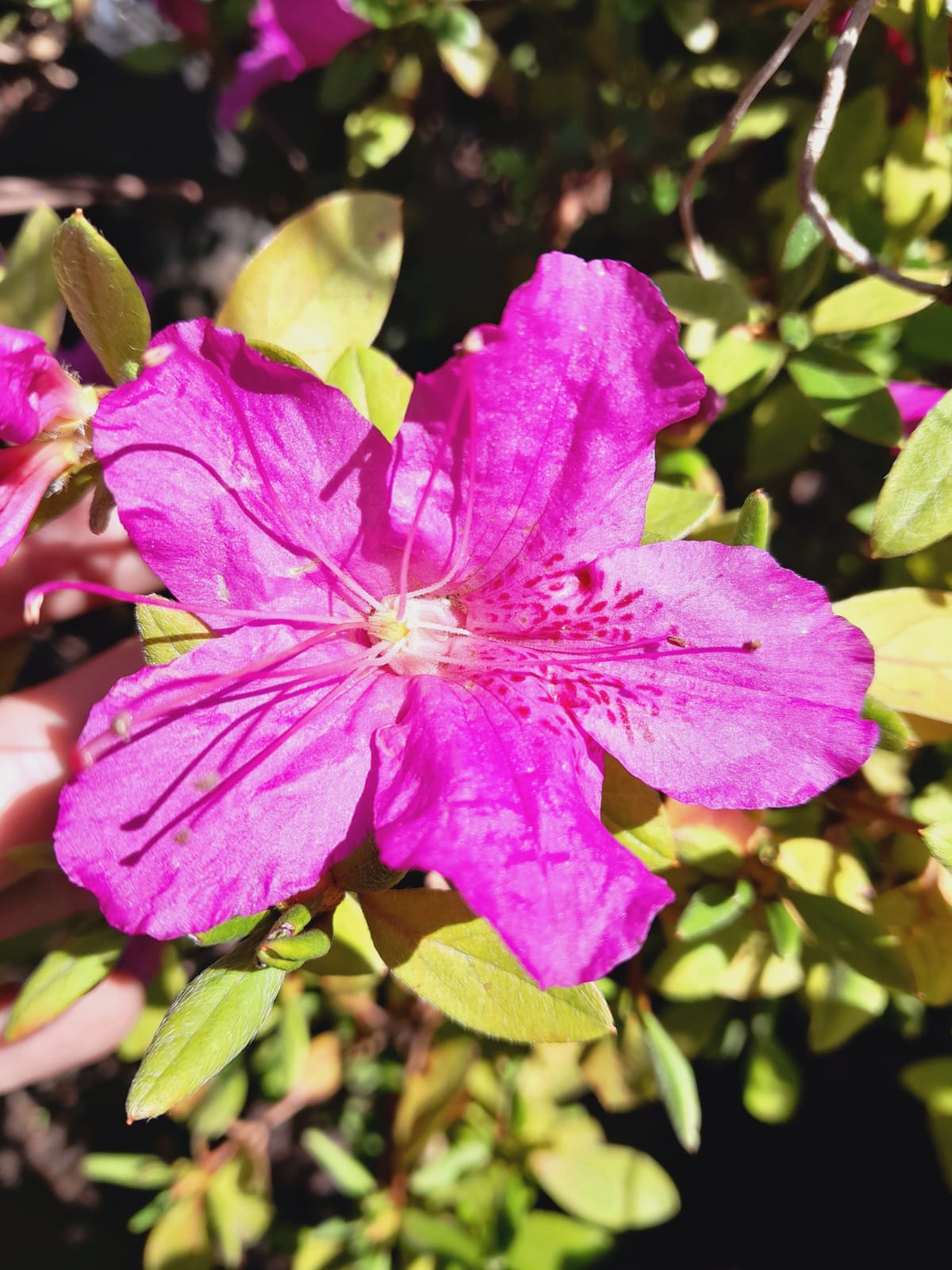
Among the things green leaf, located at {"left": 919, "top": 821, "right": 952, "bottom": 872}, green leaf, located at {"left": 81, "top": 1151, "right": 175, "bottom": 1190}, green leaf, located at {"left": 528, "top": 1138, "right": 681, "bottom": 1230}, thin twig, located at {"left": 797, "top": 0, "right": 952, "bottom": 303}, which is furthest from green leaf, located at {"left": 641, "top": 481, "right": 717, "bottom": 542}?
green leaf, located at {"left": 81, "top": 1151, "right": 175, "bottom": 1190}

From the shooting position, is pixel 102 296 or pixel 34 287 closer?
pixel 102 296

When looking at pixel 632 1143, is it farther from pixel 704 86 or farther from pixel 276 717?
pixel 704 86

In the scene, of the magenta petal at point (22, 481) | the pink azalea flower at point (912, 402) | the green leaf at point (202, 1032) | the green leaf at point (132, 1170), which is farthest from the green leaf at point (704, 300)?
the green leaf at point (132, 1170)

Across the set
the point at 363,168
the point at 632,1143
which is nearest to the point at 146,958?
the point at 632,1143

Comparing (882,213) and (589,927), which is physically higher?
(882,213)

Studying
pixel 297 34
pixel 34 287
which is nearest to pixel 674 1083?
pixel 34 287

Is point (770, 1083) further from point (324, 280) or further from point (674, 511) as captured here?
point (324, 280)

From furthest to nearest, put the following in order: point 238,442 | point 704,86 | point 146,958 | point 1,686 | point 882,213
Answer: point 146,958
point 704,86
point 1,686
point 882,213
point 238,442
